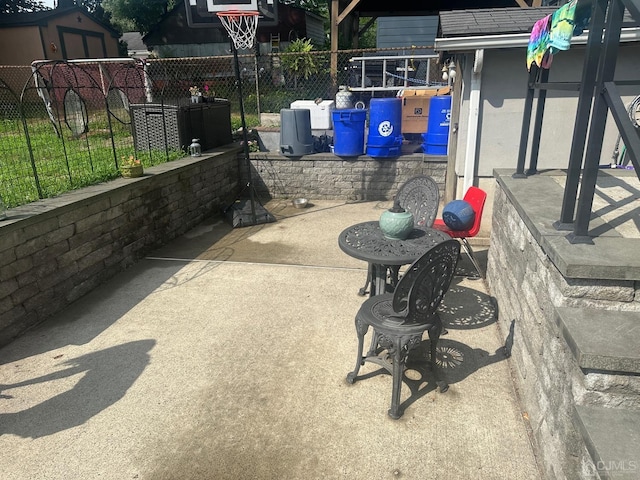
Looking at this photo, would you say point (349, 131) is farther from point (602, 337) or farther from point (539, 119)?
point (602, 337)

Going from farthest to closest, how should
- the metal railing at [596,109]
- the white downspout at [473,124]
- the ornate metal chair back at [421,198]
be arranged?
the white downspout at [473,124], the ornate metal chair back at [421,198], the metal railing at [596,109]

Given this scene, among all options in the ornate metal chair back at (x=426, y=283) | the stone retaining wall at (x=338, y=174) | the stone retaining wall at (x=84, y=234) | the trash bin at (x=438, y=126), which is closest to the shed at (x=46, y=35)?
the stone retaining wall at (x=338, y=174)

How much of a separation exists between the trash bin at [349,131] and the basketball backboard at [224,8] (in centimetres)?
208

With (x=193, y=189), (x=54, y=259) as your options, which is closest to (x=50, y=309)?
(x=54, y=259)

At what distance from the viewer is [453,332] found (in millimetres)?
3658

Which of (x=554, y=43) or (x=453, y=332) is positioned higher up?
(x=554, y=43)

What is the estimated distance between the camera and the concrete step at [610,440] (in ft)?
4.70

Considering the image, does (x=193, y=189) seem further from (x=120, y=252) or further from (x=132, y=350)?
(x=132, y=350)

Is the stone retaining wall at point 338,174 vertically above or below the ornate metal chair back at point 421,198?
below

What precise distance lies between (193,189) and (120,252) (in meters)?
1.80

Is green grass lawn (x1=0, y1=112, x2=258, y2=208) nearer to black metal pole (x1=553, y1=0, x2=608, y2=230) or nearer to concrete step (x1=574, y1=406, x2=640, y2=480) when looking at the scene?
black metal pole (x1=553, y1=0, x2=608, y2=230)

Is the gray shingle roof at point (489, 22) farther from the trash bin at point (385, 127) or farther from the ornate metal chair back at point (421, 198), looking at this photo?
the ornate metal chair back at point (421, 198)

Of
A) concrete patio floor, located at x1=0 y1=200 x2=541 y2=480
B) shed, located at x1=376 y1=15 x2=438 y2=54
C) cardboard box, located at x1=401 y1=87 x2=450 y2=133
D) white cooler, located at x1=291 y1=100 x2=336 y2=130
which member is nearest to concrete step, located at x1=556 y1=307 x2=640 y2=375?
concrete patio floor, located at x1=0 y1=200 x2=541 y2=480

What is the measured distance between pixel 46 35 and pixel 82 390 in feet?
66.1
